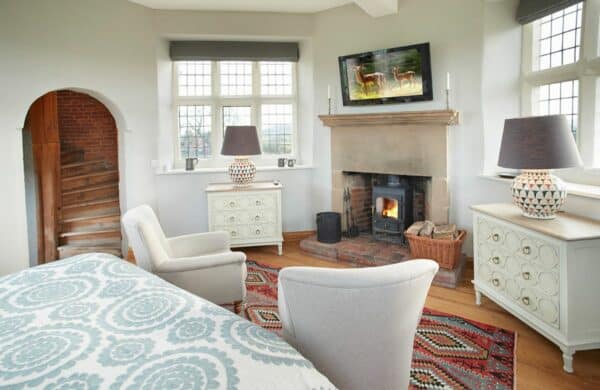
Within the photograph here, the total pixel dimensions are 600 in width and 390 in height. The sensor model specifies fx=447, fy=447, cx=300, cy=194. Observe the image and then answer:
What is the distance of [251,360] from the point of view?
4.09ft

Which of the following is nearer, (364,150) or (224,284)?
(224,284)

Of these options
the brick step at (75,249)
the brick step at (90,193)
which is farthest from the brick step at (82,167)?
the brick step at (75,249)

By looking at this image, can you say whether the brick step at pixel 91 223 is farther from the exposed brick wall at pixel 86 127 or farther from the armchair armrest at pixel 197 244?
the armchair armrest at pixel 197 244

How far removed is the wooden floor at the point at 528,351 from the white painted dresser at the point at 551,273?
0.10 m

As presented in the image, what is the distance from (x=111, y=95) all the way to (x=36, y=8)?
0.98 m

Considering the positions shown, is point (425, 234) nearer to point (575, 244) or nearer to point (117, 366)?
point (575, 244)

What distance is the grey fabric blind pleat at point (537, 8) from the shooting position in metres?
3.31

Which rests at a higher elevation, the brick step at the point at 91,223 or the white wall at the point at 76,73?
the white wall at the point at 76,73

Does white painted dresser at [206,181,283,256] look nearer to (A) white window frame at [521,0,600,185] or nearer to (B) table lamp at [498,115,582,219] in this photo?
(B) table lamp at [498,115,582,219]

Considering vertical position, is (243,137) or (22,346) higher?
(243,137)

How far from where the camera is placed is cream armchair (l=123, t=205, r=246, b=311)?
2729mm

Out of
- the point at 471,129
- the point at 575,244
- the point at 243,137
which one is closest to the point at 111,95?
the point at 243,137

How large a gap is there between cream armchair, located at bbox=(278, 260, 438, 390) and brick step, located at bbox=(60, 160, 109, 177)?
5771 millimetres

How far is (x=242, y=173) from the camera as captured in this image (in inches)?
194
